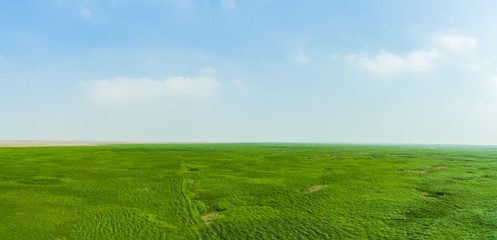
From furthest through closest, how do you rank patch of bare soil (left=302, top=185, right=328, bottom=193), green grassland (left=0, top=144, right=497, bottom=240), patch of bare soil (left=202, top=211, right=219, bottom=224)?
patch of bare soil (left=302, top=185, right=328, bottom=193), patch of bare soil (left=202, top=211, right=219, bottom=224), green grassland (left=0, top=144, right=497, bottom=240)

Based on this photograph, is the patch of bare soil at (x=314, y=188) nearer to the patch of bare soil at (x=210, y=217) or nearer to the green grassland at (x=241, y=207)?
the green grassland at (x=241, y=207)

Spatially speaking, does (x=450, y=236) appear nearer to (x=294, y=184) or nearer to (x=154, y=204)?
(x=294, y=184)

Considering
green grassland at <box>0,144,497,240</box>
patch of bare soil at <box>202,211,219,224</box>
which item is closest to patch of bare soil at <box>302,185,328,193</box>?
green grassland at <box>0,144,497,240</box>

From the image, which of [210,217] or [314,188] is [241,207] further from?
[314,188]

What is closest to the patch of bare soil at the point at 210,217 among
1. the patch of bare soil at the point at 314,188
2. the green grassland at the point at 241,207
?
the green grassland at the point at 241,207

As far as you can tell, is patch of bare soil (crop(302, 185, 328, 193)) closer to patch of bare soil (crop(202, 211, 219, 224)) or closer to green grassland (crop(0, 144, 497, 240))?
green grassland (crop(0, 144, 497, 240))

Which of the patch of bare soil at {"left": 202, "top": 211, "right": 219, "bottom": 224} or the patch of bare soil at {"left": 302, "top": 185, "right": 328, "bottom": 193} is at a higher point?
the patch of bare soil at {"left": 302, "top": 185, "right": 328, "bottom": 193}

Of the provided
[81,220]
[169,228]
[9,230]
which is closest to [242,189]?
[169,228]

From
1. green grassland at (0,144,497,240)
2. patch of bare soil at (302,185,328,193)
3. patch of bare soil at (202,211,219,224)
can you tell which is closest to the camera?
green grassland at (0,144,497,240)
